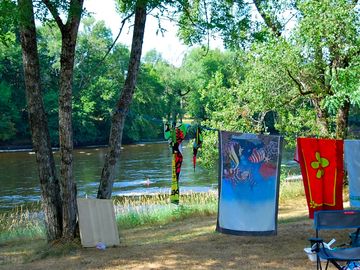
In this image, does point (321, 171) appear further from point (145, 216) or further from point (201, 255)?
point (145, 216)

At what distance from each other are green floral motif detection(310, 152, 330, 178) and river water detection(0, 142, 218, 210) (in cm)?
860

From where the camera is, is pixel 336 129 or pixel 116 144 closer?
pixel 116 144

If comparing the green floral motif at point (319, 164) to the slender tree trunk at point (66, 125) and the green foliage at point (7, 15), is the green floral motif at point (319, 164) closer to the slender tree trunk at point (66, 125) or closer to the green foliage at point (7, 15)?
the slender tree trunk at point (66, 125)

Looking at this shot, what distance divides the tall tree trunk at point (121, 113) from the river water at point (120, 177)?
26.8ft

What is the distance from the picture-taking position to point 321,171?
6.64 meters

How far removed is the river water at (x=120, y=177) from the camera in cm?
2030

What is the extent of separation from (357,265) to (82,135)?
4636cm

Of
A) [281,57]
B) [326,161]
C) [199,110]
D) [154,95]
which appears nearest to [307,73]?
[281,57]

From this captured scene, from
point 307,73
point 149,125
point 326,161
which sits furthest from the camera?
point 149,125

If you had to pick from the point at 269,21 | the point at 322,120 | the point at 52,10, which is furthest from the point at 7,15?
the point at 322,120

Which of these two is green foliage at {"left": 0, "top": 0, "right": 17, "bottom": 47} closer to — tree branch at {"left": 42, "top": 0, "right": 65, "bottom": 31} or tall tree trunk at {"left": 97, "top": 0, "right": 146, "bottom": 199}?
tree branch at {"left": 42, "top": 0, "right": 65, "bottom": 31}

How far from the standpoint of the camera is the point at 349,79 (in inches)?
333

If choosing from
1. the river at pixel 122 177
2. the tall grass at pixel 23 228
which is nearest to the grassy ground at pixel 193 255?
the tall grass at pixel 23 228

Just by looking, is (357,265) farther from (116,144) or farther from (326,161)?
(116,144)
